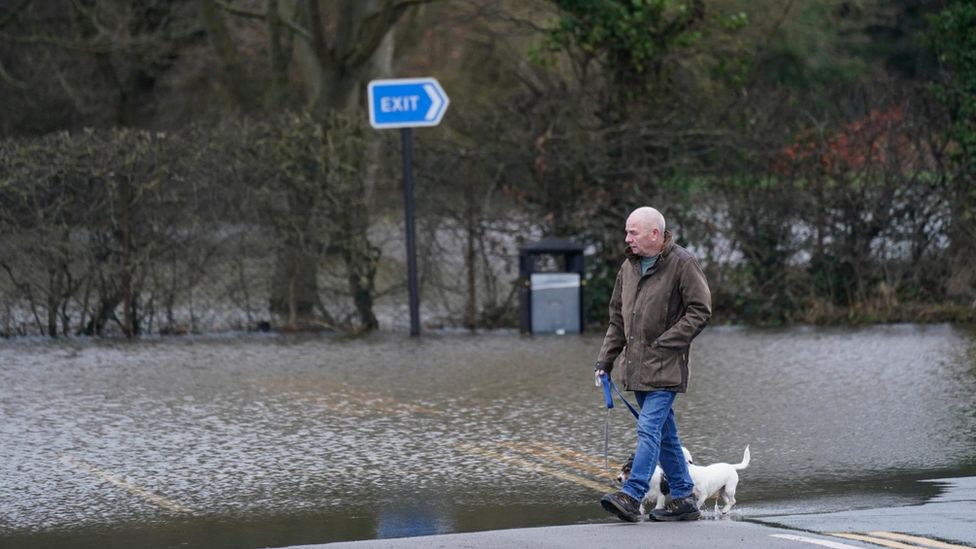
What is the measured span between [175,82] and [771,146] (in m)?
20.6

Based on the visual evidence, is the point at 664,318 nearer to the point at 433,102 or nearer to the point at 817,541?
the point at 817,541

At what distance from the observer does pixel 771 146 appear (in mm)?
16641

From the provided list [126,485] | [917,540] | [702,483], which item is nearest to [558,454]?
[702,483]

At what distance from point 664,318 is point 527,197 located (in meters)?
9.02

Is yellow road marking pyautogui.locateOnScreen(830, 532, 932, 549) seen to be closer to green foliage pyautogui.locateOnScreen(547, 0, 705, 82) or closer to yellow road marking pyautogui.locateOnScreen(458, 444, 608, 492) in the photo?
yellow road marking pyautogui.locateOnScreen(458, 444, 608, 492)

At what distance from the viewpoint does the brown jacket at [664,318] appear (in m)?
7.64

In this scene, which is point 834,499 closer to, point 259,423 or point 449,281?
point 259,423

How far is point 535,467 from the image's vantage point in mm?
9453

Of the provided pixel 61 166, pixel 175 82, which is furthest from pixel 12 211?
pixel 175 82

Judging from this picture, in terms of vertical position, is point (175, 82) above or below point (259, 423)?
above

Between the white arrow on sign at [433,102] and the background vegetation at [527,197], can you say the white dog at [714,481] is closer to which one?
the white arrow on sign at [433,102]

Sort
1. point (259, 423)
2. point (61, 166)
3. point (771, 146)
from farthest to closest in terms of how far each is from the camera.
Answer: 1. point (771, 146)
2. point (61, 166)
3. point (259, 423)

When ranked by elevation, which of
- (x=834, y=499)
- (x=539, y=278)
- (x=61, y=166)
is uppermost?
(x=61, y=166)

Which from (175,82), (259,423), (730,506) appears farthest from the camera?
(175,82)
